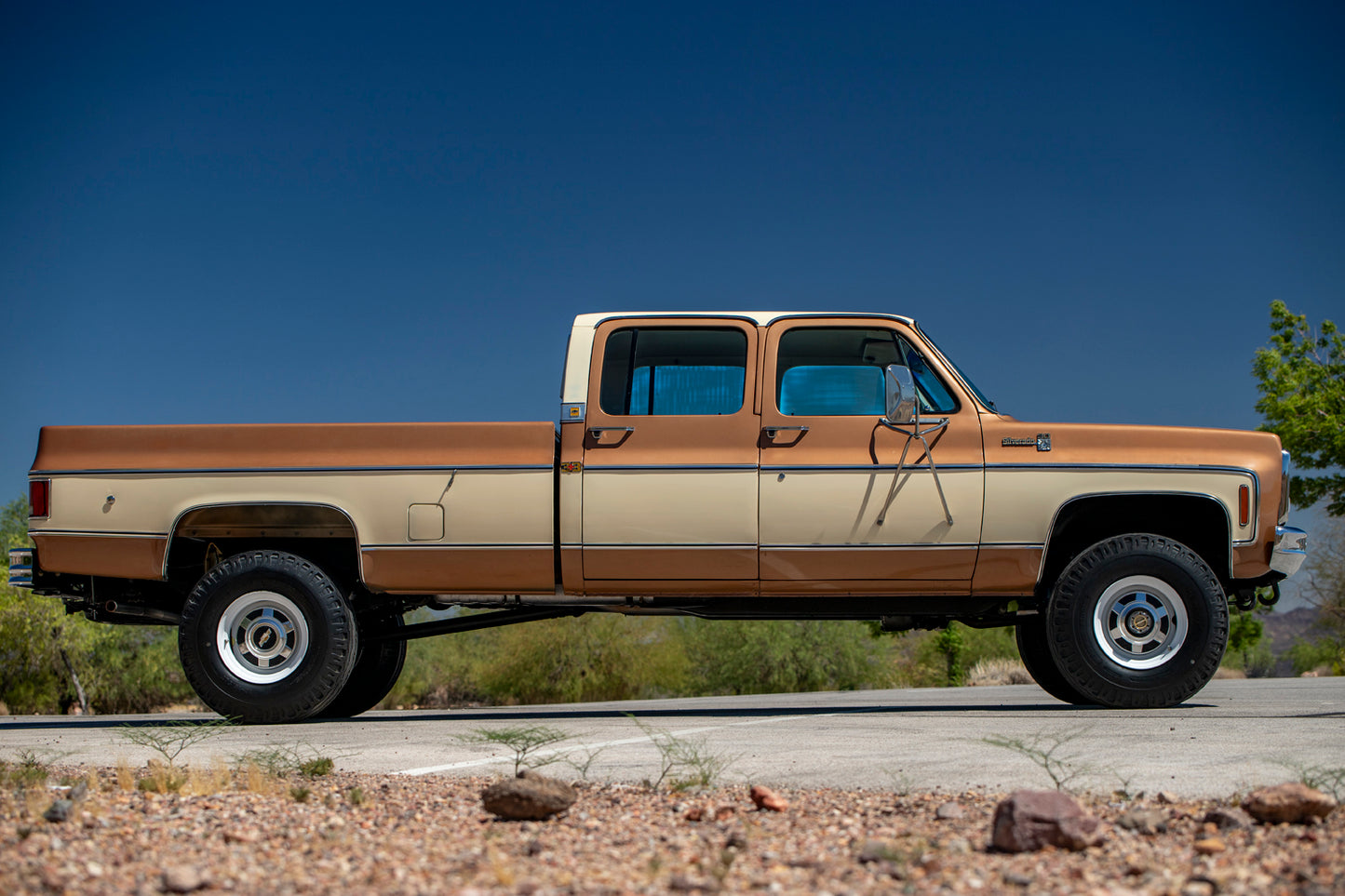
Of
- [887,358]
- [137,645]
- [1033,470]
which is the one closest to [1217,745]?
[1033,470]

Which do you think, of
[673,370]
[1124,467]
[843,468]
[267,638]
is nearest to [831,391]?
[843,468]

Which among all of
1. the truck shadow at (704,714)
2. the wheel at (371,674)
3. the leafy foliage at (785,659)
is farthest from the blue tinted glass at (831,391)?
the leafy foliage at (785,659)

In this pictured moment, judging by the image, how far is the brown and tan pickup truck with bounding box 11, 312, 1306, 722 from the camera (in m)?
7.17

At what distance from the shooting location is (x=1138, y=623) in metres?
7.18

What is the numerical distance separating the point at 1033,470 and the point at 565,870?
5001mm

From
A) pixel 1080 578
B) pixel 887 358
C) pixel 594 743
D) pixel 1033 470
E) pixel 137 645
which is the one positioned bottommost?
pixel 137 645

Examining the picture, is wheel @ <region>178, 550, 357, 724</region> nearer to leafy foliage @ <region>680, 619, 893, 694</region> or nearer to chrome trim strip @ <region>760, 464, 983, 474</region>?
chrome trim strip @ <region>760, 464, 983, 474</region>

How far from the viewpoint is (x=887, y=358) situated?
304 inches

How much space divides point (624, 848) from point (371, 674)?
230 inches

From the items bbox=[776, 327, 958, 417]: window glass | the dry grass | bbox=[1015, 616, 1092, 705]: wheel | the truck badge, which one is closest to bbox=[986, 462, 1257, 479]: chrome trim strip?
the truck badge

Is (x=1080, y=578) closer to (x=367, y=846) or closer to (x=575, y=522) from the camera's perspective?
(x=575, y=522)

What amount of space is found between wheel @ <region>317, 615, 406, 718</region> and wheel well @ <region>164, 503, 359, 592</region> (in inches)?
24.0

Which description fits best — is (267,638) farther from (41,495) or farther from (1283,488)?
(1283,488)

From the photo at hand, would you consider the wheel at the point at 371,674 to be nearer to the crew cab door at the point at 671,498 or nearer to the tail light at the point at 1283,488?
the crew cab door at the point at 671,498
